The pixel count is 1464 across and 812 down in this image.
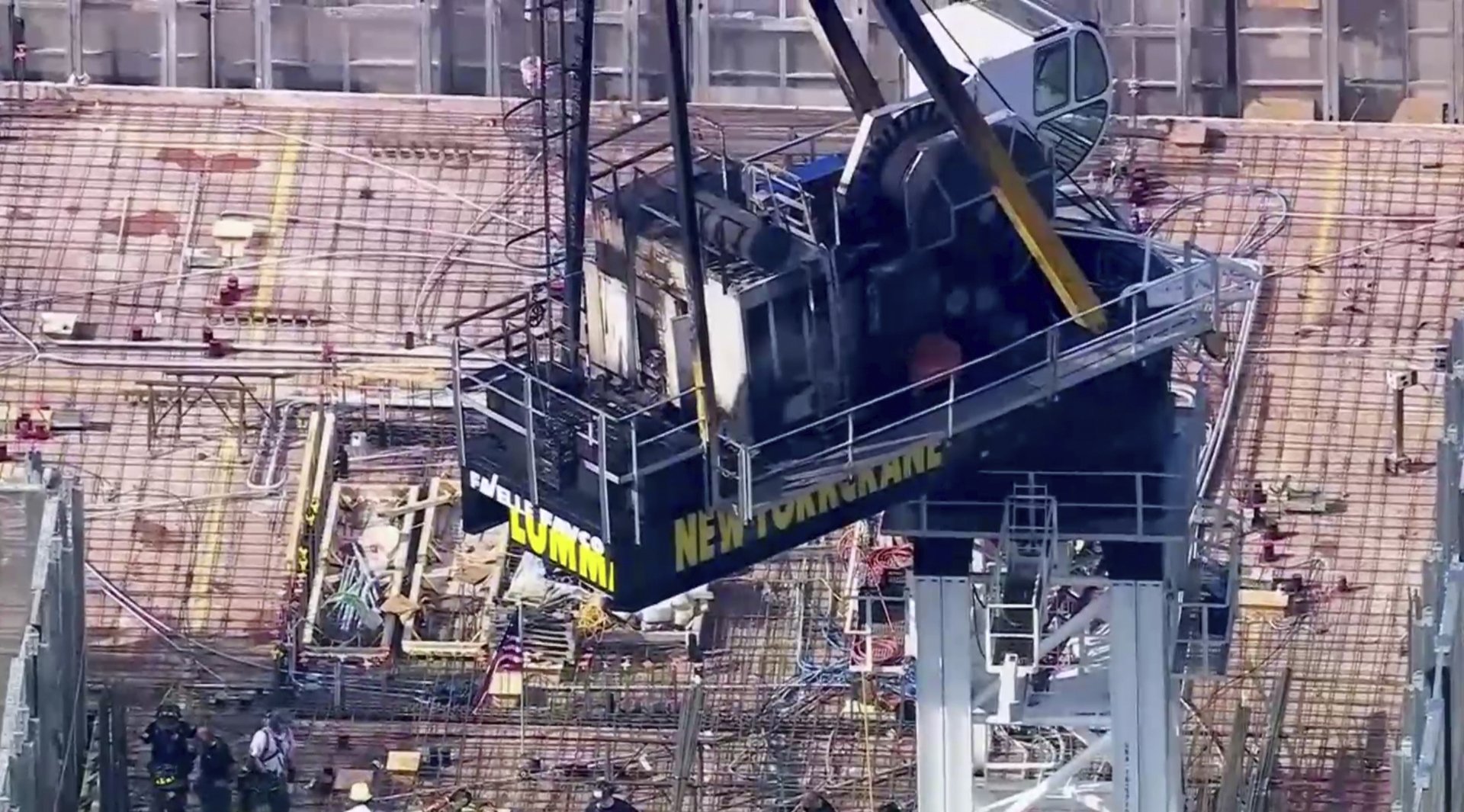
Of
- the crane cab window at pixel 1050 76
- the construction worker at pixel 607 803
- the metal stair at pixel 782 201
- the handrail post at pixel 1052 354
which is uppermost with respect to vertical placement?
the crane cab window at pixel 1050 76

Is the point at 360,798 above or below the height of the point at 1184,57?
below

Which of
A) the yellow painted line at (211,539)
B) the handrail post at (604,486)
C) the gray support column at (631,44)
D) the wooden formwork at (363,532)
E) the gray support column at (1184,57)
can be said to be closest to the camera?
the handrail post at (604,486)

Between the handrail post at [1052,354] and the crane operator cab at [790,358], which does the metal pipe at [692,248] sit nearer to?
the crane operator cab at [790,358]

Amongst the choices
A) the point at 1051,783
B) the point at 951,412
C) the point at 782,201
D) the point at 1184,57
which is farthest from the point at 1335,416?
the point at 782,201

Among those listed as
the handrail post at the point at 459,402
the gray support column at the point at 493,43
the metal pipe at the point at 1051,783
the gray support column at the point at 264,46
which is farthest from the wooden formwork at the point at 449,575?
the handrail post at the point at 459,402

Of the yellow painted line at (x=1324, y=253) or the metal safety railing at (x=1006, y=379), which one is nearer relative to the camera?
the metal safety railing at (x=1006, y=379)

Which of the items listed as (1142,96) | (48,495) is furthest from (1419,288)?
(48,495)

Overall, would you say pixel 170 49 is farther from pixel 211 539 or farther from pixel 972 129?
pixel 972 129

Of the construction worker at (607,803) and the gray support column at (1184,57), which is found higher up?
the gray support column at (1184,57)
